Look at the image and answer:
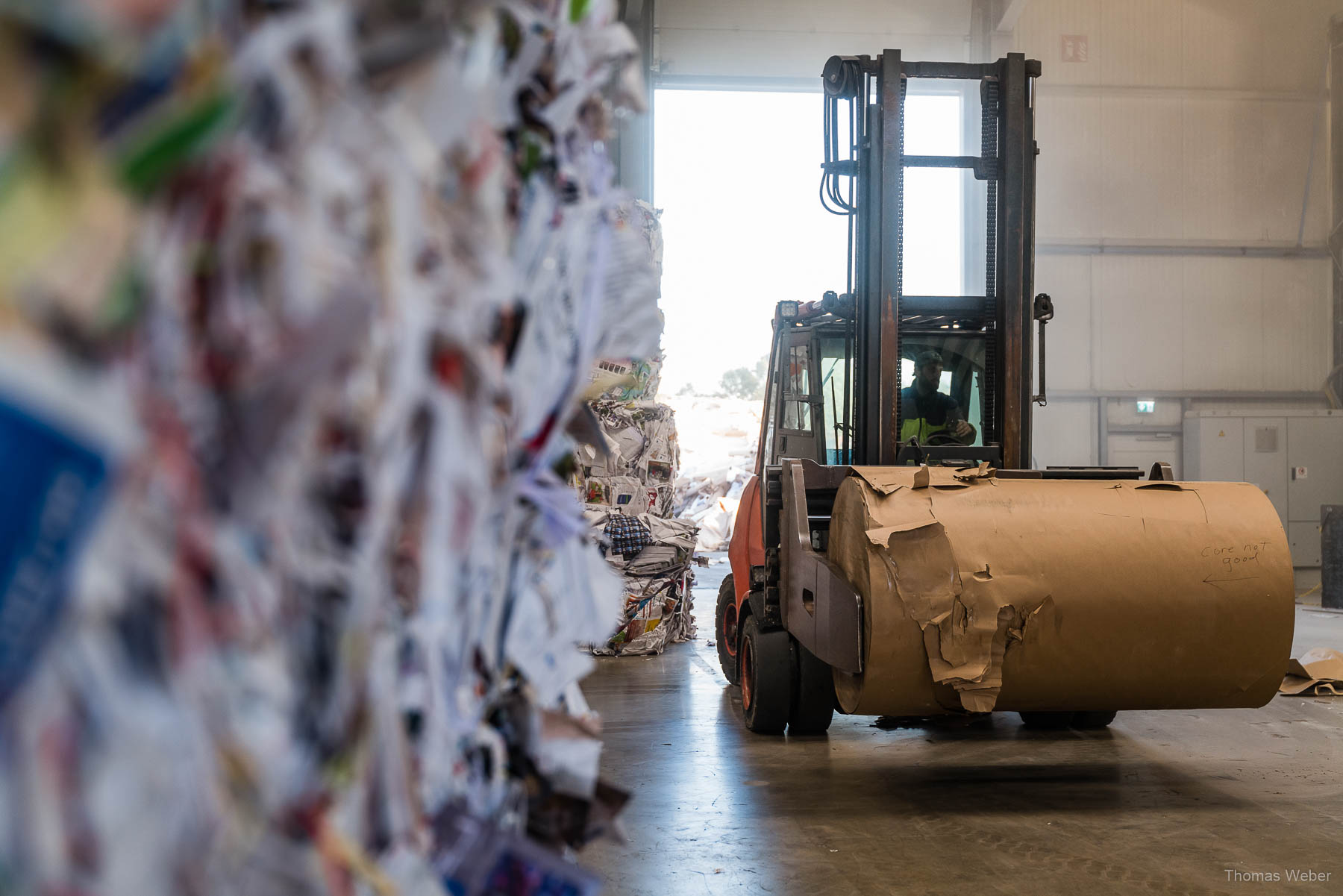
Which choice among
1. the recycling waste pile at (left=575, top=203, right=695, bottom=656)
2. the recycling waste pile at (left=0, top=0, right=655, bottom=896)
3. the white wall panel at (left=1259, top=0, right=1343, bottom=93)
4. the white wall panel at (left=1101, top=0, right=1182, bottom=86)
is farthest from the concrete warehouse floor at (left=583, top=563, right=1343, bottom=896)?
the white wall panel at (left=1259, top=0, right=1343, bottom=93)

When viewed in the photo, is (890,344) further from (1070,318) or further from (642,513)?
(1070,318)

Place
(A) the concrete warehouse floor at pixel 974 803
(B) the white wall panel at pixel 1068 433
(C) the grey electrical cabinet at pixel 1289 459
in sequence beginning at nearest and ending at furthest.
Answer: (A) the concrete warehouse floor at pixel 974 803
(C) the grey electrical cabinet at pixel 1289 459
(B) the white wall panel at pixel 1068 433

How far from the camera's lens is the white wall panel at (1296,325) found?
14.0m

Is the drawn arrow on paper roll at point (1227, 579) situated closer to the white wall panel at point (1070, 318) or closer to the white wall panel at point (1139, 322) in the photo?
the white wall panel at point (1070, 318)

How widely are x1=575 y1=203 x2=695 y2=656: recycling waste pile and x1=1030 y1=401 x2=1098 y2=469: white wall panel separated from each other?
711cm

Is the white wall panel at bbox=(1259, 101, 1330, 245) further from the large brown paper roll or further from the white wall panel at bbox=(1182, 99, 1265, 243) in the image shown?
the large brown paper roll

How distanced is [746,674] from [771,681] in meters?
0.38

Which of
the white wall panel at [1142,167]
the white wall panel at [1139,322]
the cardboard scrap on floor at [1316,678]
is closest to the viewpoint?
the cardboard scrap on floor at [1316,678]

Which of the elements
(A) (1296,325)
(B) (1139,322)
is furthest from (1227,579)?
(A) (1296,325)

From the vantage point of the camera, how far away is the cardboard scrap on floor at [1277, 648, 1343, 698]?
620 cm

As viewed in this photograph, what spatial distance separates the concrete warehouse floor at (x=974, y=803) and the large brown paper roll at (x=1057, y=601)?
426 mm

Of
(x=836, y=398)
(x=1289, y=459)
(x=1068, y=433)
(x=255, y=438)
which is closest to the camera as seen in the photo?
Answer: (x=255, y=438)

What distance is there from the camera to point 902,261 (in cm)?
519

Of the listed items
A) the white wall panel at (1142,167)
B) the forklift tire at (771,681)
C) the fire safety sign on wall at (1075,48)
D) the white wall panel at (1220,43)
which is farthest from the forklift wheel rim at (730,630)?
the white wall panel at (1220,43)
